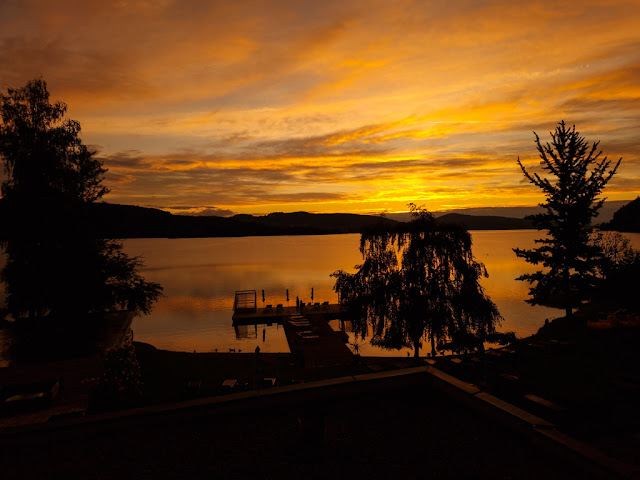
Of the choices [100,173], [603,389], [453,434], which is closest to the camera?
[453,434]

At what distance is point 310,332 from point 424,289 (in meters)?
14.2

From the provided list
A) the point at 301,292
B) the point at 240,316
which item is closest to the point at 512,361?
the point at 240,316

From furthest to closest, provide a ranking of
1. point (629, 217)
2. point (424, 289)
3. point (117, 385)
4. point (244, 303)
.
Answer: point (629, 217) < point (244, 303) < point (424, 289) < point (117, 385)

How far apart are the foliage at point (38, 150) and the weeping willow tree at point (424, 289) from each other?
70.4 ft

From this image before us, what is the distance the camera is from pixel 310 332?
36344 mm

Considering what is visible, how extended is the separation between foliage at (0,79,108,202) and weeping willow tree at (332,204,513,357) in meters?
21.5

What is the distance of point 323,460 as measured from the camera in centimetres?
727

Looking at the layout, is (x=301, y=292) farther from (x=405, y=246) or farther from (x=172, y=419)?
(x=172, y=419)

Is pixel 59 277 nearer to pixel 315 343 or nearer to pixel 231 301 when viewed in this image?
pixel 315 343

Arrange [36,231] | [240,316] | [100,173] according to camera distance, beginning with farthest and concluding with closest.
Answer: [240,316] → [100,173] → [36,231]

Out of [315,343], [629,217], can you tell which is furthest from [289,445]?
[629,217]

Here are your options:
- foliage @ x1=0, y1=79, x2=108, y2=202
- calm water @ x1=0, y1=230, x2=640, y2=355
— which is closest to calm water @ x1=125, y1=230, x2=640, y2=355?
calm water @ x1=0, y1=230, x2=640, y2=355

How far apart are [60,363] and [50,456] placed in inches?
562

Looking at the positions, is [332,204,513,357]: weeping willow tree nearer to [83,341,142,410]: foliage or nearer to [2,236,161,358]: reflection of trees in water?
[83,341,142,410]: foliage
